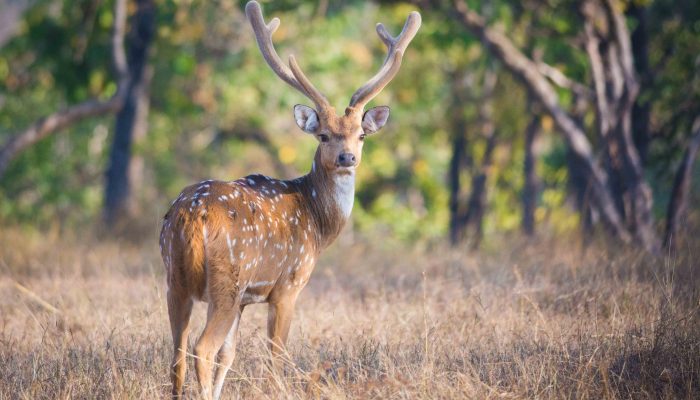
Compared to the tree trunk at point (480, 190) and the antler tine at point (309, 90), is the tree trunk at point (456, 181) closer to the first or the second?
the tree trunk at point (480, 190)

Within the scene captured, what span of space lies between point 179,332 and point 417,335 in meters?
2.41

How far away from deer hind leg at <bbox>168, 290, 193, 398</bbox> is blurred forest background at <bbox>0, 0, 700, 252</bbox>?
5455mm

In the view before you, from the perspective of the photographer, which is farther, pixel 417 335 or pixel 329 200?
pixel 417 335

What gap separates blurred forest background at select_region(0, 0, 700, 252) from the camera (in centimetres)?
1420

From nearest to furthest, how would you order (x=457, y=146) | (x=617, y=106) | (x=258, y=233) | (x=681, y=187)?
(x=258, y=233), (x=681, y=187), (x=617, y=106), (x=457, y=146)

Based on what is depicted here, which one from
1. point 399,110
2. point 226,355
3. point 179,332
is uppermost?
point 399,110

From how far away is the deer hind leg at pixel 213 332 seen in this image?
6078mm

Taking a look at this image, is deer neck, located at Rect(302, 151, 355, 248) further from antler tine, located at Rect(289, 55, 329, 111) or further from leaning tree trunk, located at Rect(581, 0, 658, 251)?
leaning tree trunk, located at Rect(581, 0, 658, 251)

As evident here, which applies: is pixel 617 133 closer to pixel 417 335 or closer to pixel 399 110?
pixel 417 335

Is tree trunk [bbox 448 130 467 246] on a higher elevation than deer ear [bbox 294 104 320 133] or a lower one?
→ lower

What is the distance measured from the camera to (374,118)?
8.26 meters

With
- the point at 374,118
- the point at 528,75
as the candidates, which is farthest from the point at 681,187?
the point at 374,118

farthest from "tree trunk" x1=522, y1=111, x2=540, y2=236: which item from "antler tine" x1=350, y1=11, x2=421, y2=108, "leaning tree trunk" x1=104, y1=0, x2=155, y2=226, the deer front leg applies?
the deer front leg

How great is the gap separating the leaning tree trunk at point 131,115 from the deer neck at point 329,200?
36.1 ft
